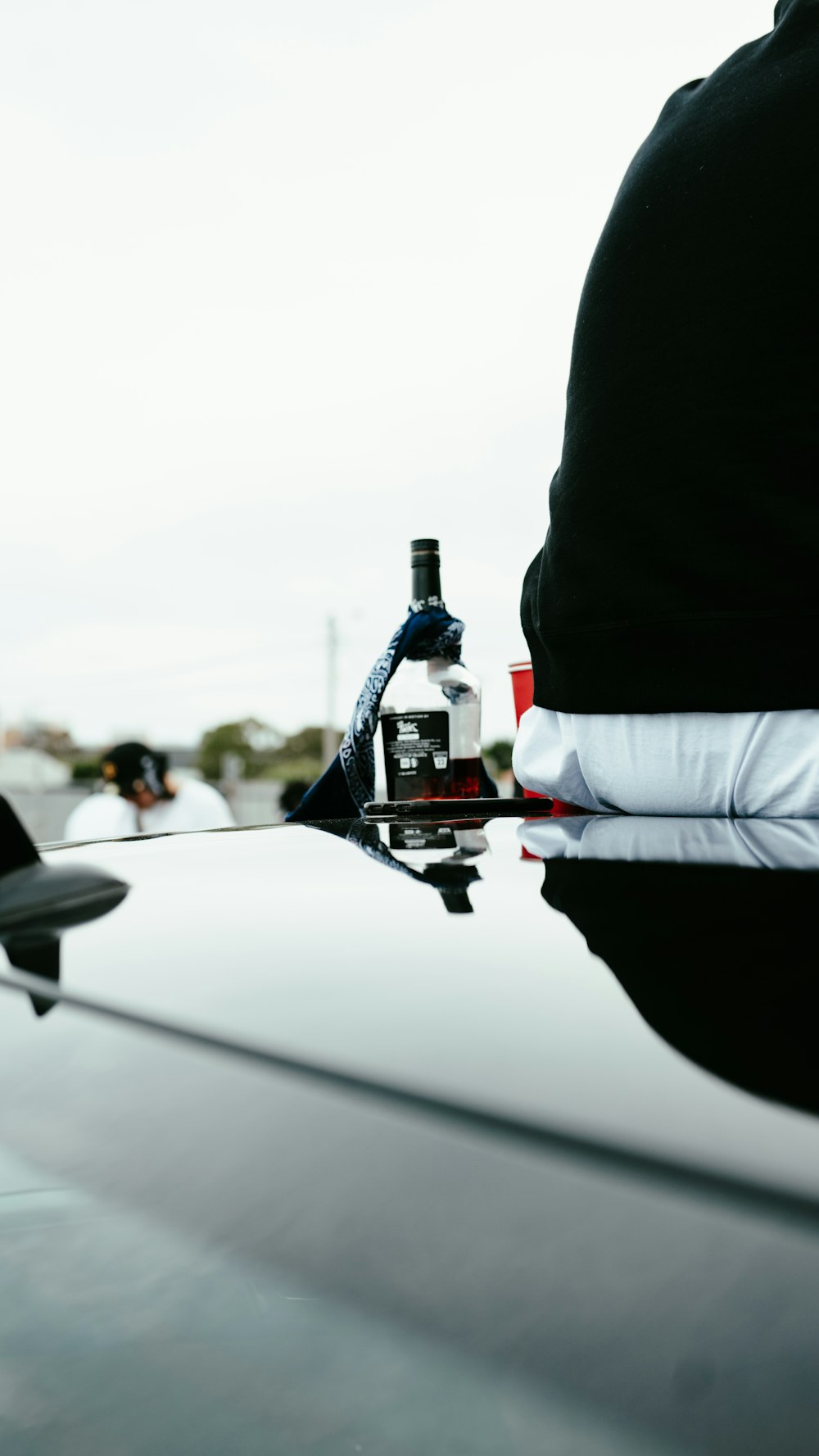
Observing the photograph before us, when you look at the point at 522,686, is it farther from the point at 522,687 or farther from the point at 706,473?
the point at 706,473

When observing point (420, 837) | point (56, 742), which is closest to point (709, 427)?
point (420, 837)

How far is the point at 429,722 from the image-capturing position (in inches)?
51.8

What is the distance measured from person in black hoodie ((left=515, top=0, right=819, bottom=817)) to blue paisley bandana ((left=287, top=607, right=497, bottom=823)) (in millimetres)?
358

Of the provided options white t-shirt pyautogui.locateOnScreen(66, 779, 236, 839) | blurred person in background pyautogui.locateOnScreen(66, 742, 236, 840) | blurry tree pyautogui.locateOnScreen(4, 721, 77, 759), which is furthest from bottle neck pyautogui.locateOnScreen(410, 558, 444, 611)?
blurry tree pyautogui.locateOnScreen(4, 721, 77, 759)

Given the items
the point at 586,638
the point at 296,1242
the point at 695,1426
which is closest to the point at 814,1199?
the point at 695,1426

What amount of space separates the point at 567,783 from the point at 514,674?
1.21 feet

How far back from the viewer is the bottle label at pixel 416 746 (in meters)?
1.30

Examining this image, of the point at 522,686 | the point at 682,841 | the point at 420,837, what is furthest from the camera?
the point at 522,686

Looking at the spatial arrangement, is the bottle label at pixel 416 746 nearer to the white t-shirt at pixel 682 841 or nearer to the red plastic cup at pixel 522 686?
the red plastic cup at pixel 522 686

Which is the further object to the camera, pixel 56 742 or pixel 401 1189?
pixel 56 742

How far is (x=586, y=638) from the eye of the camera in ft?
3.14

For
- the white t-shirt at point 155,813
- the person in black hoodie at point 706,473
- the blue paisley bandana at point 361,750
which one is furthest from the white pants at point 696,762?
the white t-shirt at point 155,813

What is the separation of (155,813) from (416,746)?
142 inches

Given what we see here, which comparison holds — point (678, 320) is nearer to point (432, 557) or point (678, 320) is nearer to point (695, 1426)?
point (432, 557)
